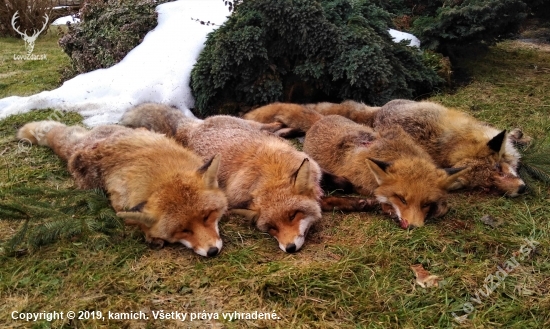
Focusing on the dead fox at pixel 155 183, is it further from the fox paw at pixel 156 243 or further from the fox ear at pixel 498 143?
the fox ear at pixel 498 143

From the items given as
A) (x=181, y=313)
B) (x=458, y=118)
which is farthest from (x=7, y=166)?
(x=458, y=118)

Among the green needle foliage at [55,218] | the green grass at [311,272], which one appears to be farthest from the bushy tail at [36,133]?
the green needle foliage at [55,218]

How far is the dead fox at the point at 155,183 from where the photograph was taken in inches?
145

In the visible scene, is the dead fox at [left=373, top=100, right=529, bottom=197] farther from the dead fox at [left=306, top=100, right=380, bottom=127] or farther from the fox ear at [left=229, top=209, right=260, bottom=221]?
the fox ear at [left=229, top=209, right=260, bottom=221]

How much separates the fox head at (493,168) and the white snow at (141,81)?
457cm

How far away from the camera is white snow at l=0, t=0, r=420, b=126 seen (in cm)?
751

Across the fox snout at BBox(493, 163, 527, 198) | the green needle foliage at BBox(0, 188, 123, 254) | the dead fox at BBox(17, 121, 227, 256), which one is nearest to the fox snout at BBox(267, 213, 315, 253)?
the dead fox at BBox(17, 121, 227, 256)

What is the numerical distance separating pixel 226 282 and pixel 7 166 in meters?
3.83

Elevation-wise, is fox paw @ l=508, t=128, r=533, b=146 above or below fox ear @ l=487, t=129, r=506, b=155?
below

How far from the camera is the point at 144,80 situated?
7895mm

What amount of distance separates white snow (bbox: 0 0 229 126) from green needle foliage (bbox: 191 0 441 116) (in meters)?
0.51

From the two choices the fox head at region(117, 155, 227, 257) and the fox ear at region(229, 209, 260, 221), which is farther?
the fox ear at region(229, 209, 260, 221)

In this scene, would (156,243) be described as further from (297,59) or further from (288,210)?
(297,59)

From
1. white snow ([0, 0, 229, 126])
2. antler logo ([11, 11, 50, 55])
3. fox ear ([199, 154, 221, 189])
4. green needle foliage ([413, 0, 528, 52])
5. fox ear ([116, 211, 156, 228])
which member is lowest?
antler logo ([11, 11, 50, 55])
